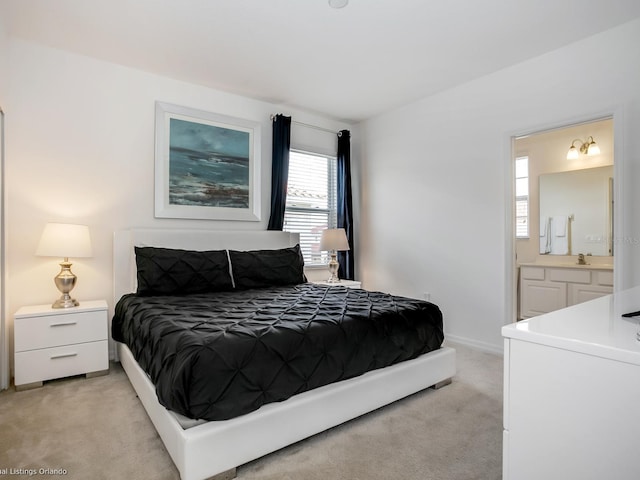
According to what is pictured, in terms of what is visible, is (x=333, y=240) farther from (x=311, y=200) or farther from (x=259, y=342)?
(x=259, y=342)

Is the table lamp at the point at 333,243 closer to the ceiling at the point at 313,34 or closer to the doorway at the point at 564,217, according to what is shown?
the ceiling at the point at 313,34

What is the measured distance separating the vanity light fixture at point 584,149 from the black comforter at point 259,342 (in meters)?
3.22

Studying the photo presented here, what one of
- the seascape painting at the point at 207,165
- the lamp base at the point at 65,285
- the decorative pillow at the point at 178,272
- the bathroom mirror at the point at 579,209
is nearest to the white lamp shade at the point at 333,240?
the seascape painting at the point at 207,165

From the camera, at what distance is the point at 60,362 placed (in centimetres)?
267

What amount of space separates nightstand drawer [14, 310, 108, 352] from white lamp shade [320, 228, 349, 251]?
90.9 inches

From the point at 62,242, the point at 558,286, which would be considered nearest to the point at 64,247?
the point at 62,242

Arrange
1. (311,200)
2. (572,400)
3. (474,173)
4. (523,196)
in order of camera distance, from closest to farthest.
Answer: (572,400), (474,173), (311,200), (523,196)

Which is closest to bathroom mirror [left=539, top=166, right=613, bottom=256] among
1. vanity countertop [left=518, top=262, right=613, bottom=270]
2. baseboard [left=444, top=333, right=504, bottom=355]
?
vanity countertop [left=518, top=262, right=613, bottom=270]

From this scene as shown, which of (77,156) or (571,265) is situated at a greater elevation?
(77,156)

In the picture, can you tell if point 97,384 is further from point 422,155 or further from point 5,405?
point 422,155

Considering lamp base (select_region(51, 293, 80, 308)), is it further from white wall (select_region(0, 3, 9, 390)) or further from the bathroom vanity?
the bathroom vanity

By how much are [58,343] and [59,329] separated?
0.10 metres

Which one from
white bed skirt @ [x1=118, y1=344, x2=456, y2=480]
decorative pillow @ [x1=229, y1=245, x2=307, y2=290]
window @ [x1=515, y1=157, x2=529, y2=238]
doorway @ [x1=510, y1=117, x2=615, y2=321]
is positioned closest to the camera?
white bed skirt @ [x1=118, y1=344, x2=456, y2=480]

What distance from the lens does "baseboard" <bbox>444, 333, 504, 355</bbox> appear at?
11.2 ft
